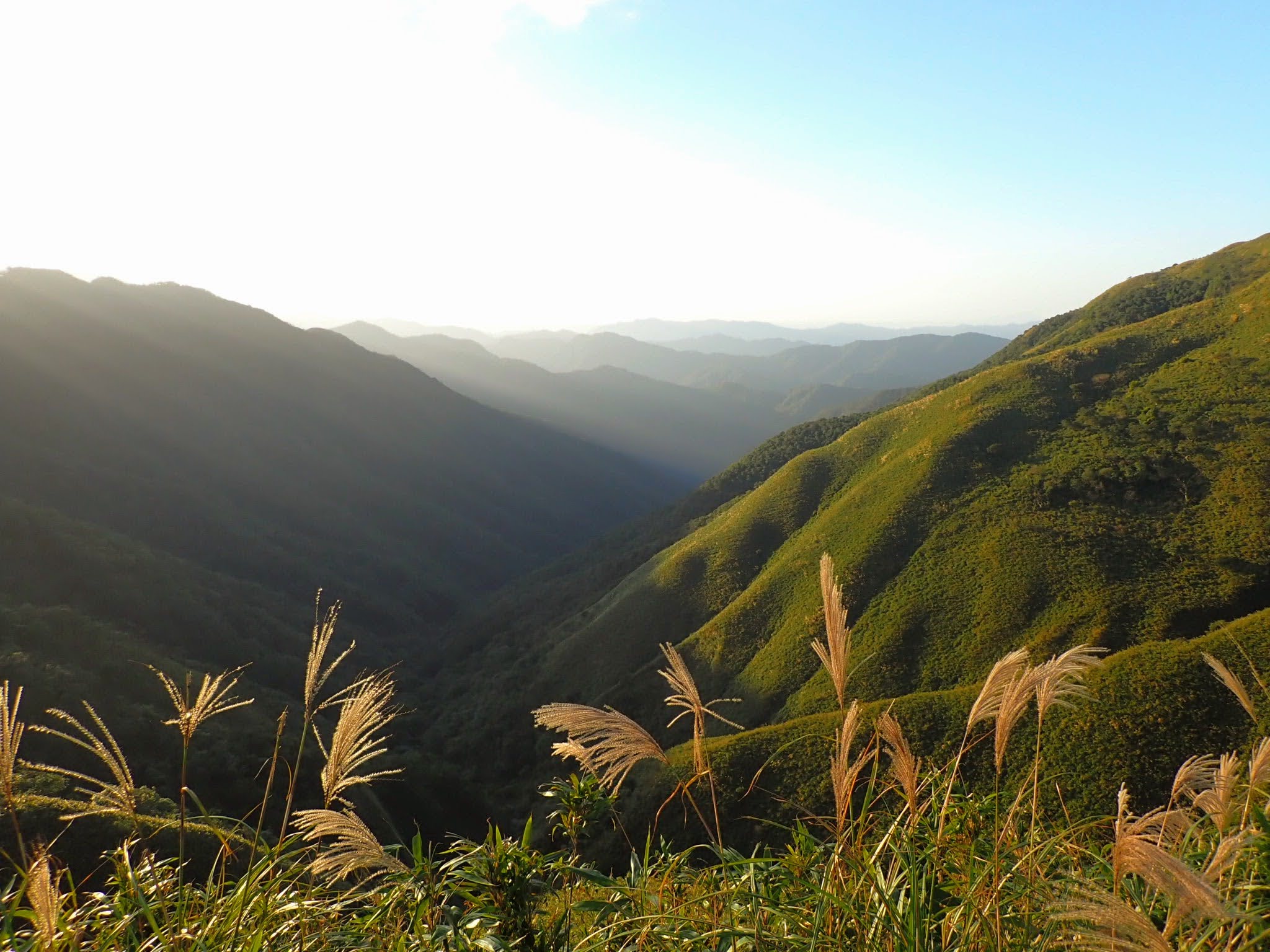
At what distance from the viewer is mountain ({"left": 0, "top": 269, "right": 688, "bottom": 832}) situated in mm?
53125

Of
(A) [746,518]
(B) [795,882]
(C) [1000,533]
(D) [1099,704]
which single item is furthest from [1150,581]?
(B) [795,882]

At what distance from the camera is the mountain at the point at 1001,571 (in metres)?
26.1

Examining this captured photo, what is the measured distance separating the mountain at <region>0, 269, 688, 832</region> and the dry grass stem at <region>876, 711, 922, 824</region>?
35833 mm

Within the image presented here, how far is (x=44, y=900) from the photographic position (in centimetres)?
266

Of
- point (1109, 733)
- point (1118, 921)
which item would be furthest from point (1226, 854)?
point (1109, 733)

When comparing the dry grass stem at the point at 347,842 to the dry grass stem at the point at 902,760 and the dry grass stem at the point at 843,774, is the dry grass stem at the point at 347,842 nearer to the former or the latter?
the dry grass stem at the point at 843,774

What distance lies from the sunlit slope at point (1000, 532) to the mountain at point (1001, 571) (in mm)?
165

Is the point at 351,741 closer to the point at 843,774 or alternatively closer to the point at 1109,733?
the point at 843,774

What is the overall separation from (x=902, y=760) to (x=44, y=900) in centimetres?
404

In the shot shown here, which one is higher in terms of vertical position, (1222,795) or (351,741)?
(351,741)

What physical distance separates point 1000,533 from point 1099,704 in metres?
22.1

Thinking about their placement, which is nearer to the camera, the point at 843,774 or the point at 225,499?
the point at 843,774

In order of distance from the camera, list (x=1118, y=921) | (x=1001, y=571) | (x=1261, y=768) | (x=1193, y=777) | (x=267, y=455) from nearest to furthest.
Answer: (x=1118, y=921) → (x=1261, y=768) → (x=1193, y=777) → (x=1001, y=571) → (x=267, y=455)

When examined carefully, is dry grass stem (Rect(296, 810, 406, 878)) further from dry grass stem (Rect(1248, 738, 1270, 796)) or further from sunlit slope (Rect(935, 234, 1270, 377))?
sunlit slope (Rect(935, 234, 1270, 377))
